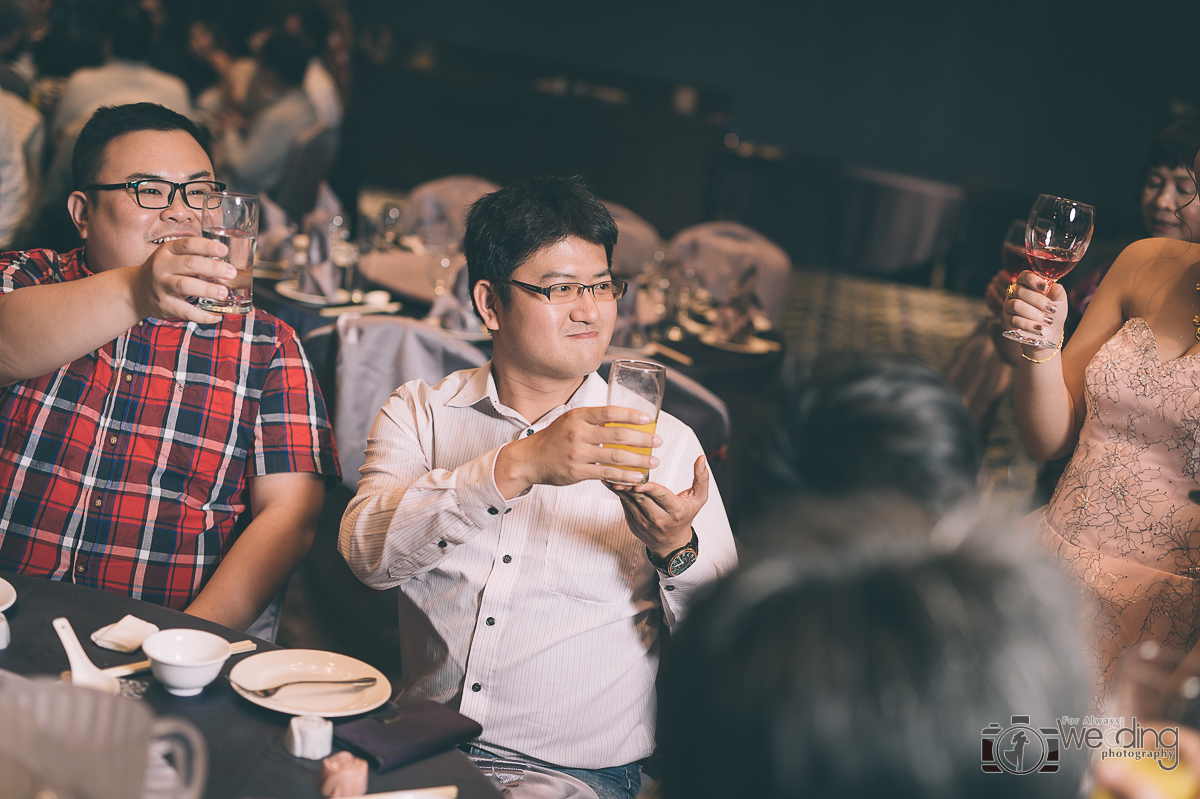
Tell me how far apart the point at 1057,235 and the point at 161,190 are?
1652 millimetres

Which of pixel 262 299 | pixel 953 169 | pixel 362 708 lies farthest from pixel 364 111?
pixel 362 708

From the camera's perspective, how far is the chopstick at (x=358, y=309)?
3.15m

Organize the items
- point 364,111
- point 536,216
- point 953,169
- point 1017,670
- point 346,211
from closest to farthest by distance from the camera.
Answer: point 1017,670 → point 536,216 → point 346,211 → point 364,111 → point 953,169

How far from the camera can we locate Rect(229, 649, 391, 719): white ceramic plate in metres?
1.13

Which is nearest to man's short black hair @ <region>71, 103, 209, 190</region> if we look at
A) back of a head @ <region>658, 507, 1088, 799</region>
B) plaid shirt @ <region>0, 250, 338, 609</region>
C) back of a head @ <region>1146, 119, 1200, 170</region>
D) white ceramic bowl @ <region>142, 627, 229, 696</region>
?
plaid shirt @ <region>0, 250, 338, 609</region>

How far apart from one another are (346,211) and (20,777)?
5867 mm

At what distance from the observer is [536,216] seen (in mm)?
1651

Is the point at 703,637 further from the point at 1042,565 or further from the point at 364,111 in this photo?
the point at 364,111

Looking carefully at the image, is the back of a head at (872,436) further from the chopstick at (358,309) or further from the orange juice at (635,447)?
the chopstick at (358,309)

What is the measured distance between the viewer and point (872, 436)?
2.74 feet

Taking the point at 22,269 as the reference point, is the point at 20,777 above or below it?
below

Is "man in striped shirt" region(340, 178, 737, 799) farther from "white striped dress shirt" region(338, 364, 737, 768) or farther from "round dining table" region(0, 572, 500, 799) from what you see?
"round dining table" region(0, 572, 500, 799)

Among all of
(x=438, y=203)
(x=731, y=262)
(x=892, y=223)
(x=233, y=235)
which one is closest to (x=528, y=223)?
(x=233, y=235)

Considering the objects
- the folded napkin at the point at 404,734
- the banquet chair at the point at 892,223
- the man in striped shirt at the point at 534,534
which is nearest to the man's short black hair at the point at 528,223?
the man in striped shirt at the point at 534,534
